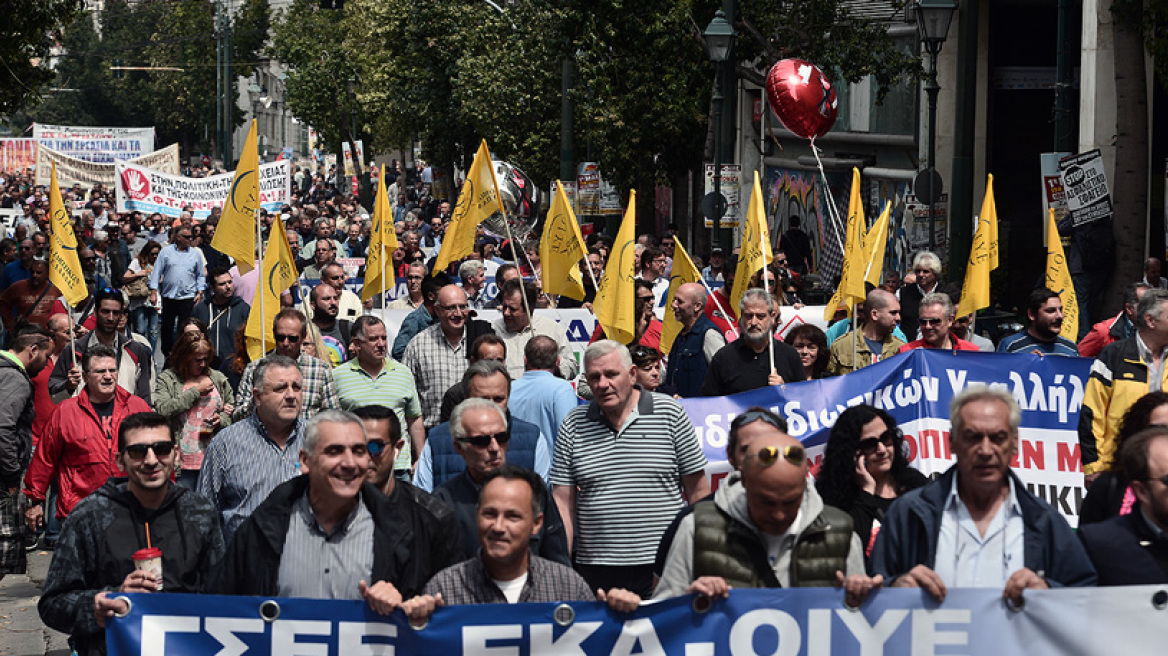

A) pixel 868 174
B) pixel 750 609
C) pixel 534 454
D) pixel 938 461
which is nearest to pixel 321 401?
pixel 534 454

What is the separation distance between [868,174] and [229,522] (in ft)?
73.1

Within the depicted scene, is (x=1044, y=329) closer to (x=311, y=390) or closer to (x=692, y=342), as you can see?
(x=692, y=342)

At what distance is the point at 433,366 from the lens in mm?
10055

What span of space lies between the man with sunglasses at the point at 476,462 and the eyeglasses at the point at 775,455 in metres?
1.26

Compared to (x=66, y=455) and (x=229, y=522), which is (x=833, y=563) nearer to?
(x=229, y=522)

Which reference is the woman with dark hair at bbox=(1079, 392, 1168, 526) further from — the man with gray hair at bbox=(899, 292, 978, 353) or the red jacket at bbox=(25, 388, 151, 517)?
the red jacket at bbox=(25, 388, 151, 517)

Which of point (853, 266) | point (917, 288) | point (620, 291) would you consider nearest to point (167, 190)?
point (917, 288)

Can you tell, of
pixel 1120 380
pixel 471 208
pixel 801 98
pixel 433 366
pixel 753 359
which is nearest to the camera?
pixel 1120 380

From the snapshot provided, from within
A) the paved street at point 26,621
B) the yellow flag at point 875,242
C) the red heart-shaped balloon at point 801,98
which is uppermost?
the red heart-shaped balloon at point 801,98

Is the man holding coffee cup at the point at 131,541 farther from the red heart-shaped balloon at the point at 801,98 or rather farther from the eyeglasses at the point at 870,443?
the red heart-shaped balloon at the point at 801,98

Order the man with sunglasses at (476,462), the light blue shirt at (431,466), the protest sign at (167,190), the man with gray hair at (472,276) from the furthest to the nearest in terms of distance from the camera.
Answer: the protest sign at (167,190)
the man with gray hair at (472,276)
the light blue shirt at (431,466)
the man with sunglasses at (476,462)

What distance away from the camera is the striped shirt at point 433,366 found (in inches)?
393

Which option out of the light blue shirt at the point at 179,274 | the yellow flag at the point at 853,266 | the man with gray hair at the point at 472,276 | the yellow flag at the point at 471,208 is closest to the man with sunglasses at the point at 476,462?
the yellow flag at the point at 853,266

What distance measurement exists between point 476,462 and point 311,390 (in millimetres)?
2648
